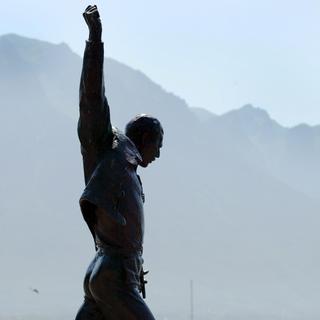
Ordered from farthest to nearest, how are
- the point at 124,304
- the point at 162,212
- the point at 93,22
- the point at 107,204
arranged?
the point at 162,212 → the point at 93,22 → the point at 107,204 → the point at 124,304

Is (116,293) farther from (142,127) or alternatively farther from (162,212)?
(162,212)

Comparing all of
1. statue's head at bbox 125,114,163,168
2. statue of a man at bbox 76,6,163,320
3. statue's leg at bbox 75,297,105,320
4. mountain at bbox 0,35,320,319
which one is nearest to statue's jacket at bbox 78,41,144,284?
statue of a man at bbox 76,6,163,320

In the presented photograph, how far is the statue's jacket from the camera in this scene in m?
5.56

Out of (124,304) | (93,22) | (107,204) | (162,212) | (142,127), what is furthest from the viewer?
(162,212)

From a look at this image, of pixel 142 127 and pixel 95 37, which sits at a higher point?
pixel 95 37

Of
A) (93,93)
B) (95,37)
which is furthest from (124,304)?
(95,37)

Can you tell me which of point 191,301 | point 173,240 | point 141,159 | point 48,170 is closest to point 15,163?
point 48,170

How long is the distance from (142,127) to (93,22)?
2.34ft

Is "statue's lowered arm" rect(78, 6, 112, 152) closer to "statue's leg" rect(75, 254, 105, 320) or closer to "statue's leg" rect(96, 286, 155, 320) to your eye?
"statue's leg" rect(75, 254, 105, 320)

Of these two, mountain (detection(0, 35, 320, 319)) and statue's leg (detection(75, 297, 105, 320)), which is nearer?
statue's leg (detection(75, 297, 105, 320))

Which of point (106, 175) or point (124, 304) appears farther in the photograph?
point (106, 175)

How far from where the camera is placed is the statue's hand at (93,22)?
18.6ft

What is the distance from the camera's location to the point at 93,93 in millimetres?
5734

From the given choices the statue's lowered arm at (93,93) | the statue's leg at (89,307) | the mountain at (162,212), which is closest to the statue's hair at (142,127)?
the statue's lowered arm at (93,93)
